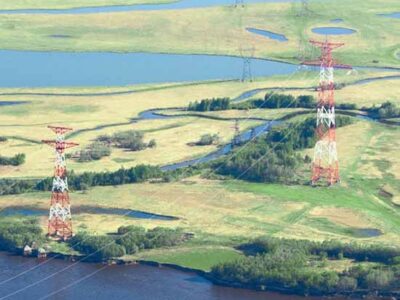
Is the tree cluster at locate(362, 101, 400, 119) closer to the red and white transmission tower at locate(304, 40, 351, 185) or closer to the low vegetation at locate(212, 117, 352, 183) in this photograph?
the low vegetation at locate(212, 117, 352, 183)

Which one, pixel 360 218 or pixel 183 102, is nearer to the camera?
pixel 360 218

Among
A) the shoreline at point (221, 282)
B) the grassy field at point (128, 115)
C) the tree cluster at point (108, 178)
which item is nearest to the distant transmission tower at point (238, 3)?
the grassy field at point (128, 115)

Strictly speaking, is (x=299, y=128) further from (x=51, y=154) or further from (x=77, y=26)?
(x=77, y=26)

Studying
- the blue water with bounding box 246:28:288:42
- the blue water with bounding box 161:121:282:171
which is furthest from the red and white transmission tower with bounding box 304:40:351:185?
the blue water with bounding box 246:28:288:42

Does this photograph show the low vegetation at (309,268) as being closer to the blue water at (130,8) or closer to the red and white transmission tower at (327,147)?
the red and white transmission tower at (327,147)

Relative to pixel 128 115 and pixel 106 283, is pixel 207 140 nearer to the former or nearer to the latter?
pixel 128 115

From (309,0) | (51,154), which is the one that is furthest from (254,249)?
(309,0)
